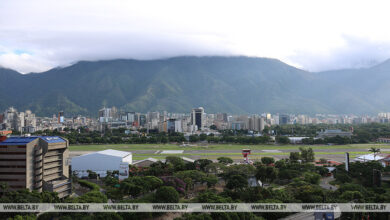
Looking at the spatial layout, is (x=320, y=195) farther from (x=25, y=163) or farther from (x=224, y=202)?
(x=25, y=163)

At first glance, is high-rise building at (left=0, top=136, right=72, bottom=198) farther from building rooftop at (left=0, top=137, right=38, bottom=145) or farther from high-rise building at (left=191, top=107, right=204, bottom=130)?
high-rise building at (left=191, top=107, right=204, bottom=130)

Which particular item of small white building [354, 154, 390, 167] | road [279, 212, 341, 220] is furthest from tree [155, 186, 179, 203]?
small white building [354, 154, 390, 167]

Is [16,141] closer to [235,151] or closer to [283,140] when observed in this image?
[235,151]

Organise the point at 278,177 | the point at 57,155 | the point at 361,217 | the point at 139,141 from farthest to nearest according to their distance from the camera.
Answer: the point at 139,141 < the point at 278,177 < the point at 57,155 < the point at 361,217

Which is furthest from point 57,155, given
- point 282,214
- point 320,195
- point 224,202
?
point 320,195

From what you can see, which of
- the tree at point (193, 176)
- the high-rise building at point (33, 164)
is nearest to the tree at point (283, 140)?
the tree at point (193, 176)

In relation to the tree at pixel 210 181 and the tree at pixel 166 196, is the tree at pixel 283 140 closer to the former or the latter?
the tree at pixel 210 181

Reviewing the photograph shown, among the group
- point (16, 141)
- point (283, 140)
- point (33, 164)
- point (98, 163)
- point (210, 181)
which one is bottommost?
point (210, 181)

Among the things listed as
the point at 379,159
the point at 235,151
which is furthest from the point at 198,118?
the point at 379,159
